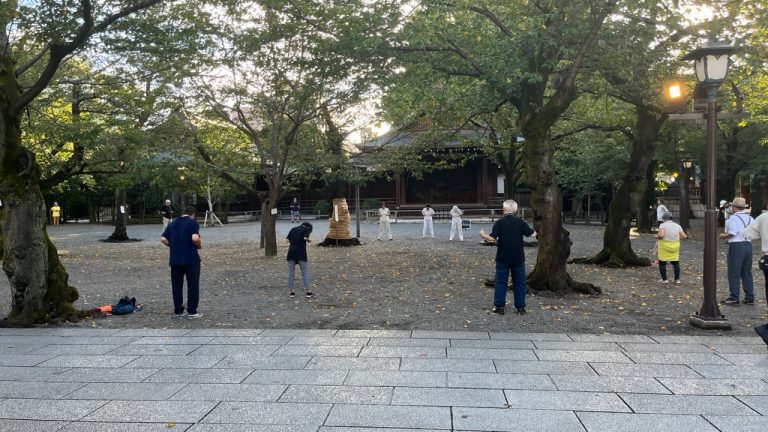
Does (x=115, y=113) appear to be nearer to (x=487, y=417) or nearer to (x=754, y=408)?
(x=487, y=417)

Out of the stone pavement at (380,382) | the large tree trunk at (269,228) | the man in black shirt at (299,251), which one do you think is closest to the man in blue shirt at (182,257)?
the stone pavement at (380,382)

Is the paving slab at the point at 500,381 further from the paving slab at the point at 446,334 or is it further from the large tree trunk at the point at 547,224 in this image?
the large tree trunk at the point at 547,224

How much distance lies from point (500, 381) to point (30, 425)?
153 inches

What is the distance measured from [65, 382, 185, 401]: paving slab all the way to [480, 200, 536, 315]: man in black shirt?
482cm

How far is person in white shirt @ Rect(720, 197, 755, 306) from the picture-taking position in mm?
8492

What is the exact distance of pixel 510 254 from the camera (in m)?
7.84

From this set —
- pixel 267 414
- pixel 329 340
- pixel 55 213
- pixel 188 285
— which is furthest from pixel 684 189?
pixel 55 213

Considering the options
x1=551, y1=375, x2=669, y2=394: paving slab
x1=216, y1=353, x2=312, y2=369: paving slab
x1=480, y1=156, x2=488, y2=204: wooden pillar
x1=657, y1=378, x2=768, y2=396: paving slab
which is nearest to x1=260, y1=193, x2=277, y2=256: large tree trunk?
x1=216, y1=353, x2=312, y2=369: paving slab

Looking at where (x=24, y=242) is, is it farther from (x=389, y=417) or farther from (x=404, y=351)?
(x=389, y=417)

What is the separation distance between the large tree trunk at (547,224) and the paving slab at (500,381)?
509 centimetres

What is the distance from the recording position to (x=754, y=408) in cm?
423

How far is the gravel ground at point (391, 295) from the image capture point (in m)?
7.62

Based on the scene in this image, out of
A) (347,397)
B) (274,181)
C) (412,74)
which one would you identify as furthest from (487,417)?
(274,181)

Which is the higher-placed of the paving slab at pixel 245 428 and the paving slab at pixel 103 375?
the paving slab at pixel 245 428
